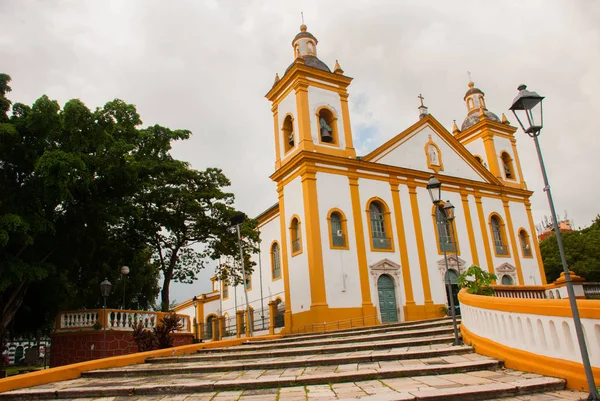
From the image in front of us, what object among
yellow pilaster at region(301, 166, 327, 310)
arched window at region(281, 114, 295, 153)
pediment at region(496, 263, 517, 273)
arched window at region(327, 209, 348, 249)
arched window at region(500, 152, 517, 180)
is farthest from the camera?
arched window at region(500, 152, 517, 180)

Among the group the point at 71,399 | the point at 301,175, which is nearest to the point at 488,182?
the point at 301,175

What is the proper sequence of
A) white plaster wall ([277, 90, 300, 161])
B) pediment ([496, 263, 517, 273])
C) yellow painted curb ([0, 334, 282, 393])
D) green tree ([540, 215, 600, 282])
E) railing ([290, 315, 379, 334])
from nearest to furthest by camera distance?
yellow painted curb ([0, 334, 282, 393]) < railing ([290, 315, 379, 334]) < white plaster wall ([277, 90, 300, 161]) < pediment ([496, 263, 517, 273]) < green tree ([540, 215, 600, 282])

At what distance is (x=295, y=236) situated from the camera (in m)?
19.5

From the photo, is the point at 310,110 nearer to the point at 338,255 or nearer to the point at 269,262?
the point at 338,255

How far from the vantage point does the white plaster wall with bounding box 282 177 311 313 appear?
17.8m

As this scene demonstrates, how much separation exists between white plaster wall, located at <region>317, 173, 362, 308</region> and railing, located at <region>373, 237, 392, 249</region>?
1.14m

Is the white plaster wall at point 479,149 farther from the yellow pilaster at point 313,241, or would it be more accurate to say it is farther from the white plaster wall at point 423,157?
the yellow pilaster at point 313,241

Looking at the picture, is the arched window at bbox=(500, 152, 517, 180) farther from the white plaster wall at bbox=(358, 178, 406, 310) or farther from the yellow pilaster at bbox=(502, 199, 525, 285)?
the white plaster wall at bbox=(358, 178, 406, 310)

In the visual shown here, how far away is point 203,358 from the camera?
10.2m

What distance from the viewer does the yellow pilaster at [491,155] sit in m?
26.8

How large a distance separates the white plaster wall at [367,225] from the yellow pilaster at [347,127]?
4.56ft

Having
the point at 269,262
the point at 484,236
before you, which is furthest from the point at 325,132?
the point at 484,236

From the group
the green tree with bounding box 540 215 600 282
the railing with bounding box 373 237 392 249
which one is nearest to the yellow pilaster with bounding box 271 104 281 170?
the railing with bounding box 373 237 392 249

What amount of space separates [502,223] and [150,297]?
77.3ft
